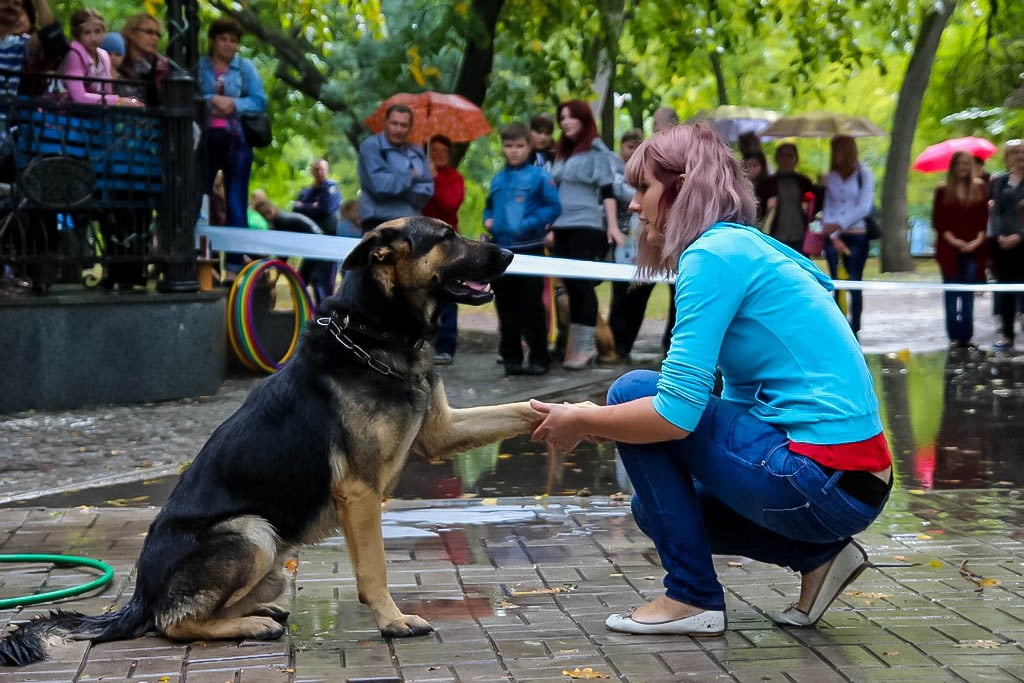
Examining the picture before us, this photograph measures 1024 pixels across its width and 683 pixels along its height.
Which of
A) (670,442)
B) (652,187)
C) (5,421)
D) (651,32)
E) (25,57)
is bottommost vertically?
(5,421)

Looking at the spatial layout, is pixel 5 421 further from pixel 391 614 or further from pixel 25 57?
pixel 391 614

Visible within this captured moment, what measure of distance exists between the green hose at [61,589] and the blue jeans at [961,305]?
38.5ft

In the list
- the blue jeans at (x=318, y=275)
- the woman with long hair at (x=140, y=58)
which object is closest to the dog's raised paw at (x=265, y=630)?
the woman with long hair at (x=140, y=58)

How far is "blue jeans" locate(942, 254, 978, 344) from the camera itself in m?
15.0

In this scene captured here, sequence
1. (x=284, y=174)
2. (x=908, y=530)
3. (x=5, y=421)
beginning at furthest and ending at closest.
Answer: (x=284, y=174) → (x=5, y=421) → (x=908, y=530)

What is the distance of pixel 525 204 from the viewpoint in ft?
39.5

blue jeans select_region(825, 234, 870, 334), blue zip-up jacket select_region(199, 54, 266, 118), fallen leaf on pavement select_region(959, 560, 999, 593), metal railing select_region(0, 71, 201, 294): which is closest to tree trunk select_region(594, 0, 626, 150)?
blue jeans select_region(825, 234, 870, 334)

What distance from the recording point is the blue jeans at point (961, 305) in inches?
591

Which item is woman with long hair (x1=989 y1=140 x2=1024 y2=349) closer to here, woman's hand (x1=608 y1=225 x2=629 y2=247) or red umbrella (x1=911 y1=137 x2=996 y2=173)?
woman's hand (x1=608 y1=225 x2=629 y2=247)

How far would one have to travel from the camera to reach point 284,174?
37.7m

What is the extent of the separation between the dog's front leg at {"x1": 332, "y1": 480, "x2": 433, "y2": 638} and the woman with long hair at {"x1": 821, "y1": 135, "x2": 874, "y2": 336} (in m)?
11.2

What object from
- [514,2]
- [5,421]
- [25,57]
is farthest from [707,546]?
[514,2]

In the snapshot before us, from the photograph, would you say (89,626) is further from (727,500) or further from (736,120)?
(736,120)

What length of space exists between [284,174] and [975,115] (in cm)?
1830
